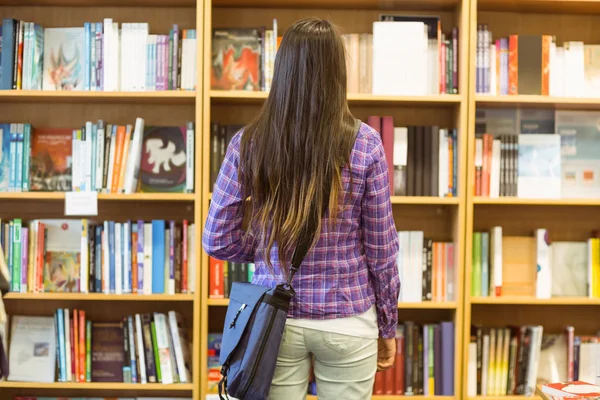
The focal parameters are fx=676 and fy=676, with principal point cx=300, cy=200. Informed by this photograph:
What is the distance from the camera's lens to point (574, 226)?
2891 mm

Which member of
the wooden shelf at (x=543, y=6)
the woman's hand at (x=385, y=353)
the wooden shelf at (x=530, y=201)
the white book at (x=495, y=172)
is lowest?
the woman's hand at (x=385, y=353)

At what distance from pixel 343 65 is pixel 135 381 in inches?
66.8

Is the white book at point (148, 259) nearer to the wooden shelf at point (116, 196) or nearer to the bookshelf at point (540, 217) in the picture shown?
the wooden shelf at point (116, 196)

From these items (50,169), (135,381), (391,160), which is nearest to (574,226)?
(391,160)

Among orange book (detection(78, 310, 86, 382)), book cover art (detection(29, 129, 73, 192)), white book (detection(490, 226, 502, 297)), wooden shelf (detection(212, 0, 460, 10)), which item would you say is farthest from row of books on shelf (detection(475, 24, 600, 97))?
orange book (detection(78, 310, 86, 382))

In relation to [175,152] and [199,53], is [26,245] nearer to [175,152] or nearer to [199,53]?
[175,152]

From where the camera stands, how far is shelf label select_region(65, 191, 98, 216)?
2607 mm

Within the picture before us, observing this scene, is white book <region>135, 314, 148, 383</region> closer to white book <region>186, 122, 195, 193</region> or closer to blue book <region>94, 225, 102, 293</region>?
blue book <region>94, 225, 102, 293</region>

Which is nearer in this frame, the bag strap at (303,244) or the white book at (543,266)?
the bag strap at (303,244)

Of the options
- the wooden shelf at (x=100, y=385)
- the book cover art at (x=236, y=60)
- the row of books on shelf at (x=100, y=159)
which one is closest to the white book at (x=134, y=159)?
the row of books on shelf at (x=100, y=159)

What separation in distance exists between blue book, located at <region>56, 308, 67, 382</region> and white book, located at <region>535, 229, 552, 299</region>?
6.22ft

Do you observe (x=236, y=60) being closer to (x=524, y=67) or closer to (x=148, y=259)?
(x=148, y=259)

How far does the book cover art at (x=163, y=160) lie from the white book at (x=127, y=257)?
180mm

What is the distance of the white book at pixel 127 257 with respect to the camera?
2.65 m
